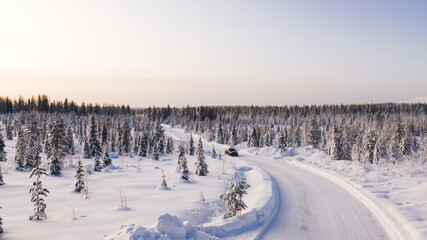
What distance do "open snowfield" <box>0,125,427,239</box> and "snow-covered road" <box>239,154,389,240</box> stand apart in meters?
0.04

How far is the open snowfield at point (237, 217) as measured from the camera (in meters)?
8.81

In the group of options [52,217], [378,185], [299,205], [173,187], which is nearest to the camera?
[52,217]

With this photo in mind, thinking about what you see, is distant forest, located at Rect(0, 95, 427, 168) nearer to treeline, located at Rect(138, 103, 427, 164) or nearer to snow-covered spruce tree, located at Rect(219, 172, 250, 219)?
treeline, located at Rect(138, 103, 427, 164)

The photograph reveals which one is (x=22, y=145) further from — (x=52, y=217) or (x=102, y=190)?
(x=52, y=217)

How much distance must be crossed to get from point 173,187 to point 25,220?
8.51 m

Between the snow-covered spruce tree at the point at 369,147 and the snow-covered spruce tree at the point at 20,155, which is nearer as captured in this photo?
the snow-covered spruce tree at the point at 20,155

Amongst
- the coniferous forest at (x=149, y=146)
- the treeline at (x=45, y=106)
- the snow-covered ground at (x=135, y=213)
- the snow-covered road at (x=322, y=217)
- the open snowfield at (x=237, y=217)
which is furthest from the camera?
the treeline at (x=45, y=106)

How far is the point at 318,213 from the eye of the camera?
464 inches

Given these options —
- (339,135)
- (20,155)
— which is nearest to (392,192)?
(20,155)

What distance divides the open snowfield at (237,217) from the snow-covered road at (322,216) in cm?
4

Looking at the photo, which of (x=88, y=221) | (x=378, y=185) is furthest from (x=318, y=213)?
(x=88, y=221)

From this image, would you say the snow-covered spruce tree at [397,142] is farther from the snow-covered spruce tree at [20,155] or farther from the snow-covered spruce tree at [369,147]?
the snow-covered spruce tree at [20,155]

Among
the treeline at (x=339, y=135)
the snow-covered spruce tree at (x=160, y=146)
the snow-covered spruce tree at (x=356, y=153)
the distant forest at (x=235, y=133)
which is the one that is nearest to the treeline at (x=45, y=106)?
the distant forest at (x=235, y=133)

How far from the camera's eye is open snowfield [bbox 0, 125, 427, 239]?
881 cm
